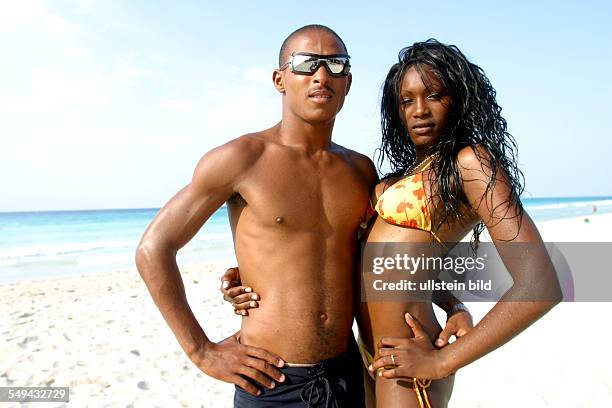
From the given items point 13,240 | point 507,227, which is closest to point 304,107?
point 507,227

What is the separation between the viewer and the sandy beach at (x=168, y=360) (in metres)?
5.19

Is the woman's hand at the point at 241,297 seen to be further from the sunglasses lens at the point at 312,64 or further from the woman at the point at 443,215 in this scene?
the sunglasses lens at the point at 312,64

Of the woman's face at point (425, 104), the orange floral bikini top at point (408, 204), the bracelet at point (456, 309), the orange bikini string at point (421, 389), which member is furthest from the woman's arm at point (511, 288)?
the bracelet at point (456, 309)

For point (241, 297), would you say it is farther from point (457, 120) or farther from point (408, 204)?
point (457, 120)

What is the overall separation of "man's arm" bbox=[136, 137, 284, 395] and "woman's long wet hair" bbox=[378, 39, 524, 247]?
37.9 inches

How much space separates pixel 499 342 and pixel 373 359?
0.70 metres

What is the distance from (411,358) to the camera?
7.25ft

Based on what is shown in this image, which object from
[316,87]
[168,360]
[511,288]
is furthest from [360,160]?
[168,360]

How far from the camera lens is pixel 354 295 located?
2.64 meters

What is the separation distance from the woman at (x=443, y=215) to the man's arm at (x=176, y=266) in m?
0.61

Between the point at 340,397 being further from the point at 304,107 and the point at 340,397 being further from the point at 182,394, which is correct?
the point at 182,394

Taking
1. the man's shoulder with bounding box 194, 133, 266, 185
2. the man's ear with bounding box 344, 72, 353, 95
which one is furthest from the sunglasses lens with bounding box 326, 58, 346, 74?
the man's shoulder with bounding box 194, 133, 266, 185

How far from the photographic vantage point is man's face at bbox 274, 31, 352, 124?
8.32 ft

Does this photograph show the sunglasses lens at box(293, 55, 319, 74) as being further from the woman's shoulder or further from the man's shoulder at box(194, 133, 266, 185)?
the woman's shoulder
